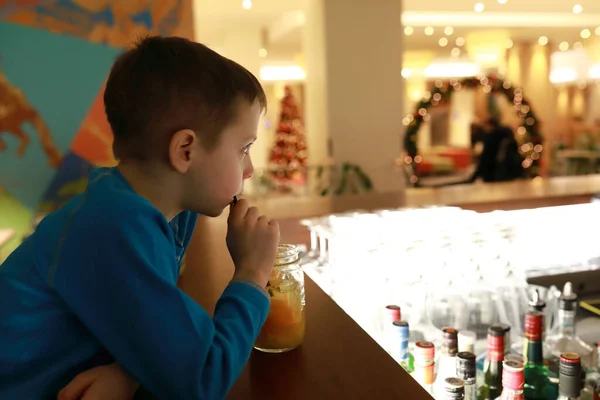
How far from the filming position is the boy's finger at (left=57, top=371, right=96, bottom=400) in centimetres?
62

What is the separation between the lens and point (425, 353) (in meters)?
0.92

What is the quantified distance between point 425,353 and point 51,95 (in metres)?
3.65

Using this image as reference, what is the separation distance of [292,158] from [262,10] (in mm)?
2006

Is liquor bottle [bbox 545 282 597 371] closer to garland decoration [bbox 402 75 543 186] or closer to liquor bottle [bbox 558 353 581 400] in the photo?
liquor bottle [bbox 558 353 581 400]

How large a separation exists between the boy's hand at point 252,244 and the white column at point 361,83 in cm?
452

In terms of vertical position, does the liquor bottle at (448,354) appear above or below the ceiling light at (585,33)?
below

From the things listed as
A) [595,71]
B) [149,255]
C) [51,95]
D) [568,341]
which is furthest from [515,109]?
[149,255]

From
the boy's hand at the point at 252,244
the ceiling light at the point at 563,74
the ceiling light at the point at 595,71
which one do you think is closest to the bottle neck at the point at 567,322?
the boy's hand at the point at 252,244

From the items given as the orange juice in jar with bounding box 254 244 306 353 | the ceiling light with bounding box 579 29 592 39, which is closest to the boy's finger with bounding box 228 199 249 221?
the orange juice in jar with bounding box 254 244 306 353

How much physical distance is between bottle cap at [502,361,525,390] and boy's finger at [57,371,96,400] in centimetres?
59

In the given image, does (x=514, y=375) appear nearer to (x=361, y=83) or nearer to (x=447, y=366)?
(x=447, y=366)

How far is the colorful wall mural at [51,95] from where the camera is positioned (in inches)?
149

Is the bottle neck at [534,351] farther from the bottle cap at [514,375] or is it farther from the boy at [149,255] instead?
the boy at [149,255]

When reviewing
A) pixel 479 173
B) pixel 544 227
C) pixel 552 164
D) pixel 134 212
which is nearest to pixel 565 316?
pixel 544 227
